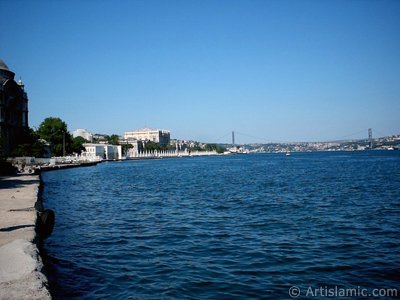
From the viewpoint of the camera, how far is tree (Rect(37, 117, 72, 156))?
360ft

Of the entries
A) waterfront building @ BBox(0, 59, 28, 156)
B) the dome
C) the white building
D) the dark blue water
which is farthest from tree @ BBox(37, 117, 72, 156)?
the dark blue water

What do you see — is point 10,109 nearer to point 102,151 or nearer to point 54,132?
point 54,132

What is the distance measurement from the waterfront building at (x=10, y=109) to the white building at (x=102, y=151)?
5528cm

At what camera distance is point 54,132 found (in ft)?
363

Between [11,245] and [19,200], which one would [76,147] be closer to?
[19,200]

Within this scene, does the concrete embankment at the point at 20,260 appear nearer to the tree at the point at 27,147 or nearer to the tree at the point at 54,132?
the tree at the point at 27,147

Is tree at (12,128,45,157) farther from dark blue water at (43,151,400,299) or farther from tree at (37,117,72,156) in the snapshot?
dark blue water at (43,151,400,299)

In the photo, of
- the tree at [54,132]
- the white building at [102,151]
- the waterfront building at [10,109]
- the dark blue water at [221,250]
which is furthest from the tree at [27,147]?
the dark blue water at [221,250]

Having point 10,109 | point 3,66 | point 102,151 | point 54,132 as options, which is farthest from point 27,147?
point 102,151

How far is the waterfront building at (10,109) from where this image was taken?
248 feet

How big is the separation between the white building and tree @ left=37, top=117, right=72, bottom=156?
26353mm

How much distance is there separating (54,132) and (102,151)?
45418 millimetres

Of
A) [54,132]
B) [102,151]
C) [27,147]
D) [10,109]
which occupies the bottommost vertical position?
[102,151]

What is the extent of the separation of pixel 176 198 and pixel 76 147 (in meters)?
107
